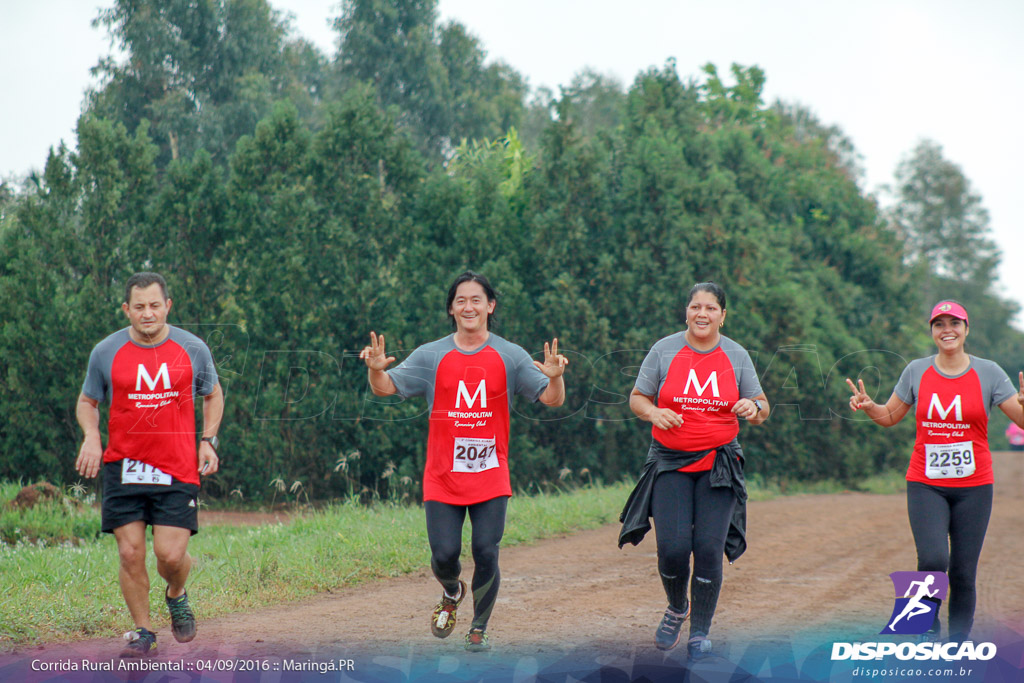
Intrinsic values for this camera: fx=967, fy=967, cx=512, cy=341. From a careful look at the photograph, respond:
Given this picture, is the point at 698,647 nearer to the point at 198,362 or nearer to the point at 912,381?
the point at 912,381

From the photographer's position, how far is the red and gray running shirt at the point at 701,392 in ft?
18.5

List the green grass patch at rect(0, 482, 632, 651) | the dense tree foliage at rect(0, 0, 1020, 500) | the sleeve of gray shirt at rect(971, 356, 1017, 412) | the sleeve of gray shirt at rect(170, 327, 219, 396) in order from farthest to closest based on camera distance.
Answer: the dense tree foliage at rect(0, 0, 1020, 500), the green grass patch at rect(0, 482, 632, 651), the sleeve of gray shirt at rect(971, 356, 1017, 412), the sleeve of gray shirt at rect(170, 327, 219, 396)

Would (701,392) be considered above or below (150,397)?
below

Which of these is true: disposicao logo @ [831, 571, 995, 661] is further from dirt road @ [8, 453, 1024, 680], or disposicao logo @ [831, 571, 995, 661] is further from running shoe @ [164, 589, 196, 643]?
running shoe @ [164, 589, 196, 643]

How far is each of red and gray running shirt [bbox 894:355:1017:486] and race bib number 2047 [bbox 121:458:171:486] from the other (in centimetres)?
446

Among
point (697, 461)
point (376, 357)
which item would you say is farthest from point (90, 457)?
point (697, 461)

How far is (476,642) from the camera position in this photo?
224 inches

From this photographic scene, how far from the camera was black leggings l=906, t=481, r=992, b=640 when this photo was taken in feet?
18.7

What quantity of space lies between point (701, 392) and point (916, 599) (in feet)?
5.73

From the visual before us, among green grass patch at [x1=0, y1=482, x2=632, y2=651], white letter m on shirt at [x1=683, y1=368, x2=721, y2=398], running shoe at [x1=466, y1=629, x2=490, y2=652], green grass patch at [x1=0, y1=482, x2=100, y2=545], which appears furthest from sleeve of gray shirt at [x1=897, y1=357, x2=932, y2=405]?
green grass patch at [x1=0, y1=482, x2=100, y2=545]

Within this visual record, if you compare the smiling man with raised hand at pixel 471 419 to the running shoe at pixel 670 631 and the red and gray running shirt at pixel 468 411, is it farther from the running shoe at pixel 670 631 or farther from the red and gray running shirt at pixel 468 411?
the running shoe at pixel 670 631

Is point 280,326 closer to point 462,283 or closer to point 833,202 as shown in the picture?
point 462,283

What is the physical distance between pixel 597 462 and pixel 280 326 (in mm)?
5752

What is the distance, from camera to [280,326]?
15.4 meters
